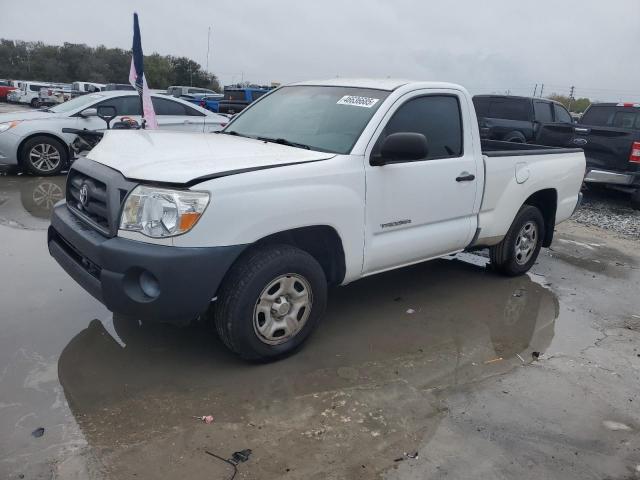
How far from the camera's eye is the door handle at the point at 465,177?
449 centimetres

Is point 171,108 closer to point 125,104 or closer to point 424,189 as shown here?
point 125,104

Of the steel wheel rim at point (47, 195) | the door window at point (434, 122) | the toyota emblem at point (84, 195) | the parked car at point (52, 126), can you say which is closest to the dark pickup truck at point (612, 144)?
the door window at point (434, 122)

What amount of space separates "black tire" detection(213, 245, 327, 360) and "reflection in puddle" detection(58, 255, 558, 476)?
0.68ft

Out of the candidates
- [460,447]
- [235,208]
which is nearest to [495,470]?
[460,447]

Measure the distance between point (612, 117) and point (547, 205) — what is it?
646 cm

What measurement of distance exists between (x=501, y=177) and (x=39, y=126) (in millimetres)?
7805

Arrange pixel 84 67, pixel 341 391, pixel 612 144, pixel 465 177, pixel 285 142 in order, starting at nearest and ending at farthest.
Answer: pixel 341 391
pixel 285 142
pixel 465 177
pixel 612 144
pixel 84 67

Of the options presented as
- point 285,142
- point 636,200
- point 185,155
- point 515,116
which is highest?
point 515,116

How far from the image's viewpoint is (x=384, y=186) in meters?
3.88

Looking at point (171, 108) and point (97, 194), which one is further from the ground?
point (171, 108)

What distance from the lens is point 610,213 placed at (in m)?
9.78

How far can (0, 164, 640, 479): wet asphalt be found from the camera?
2.73m

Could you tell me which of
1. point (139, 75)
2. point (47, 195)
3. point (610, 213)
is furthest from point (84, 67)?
point (610, 213)

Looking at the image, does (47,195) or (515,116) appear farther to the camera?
(515,116)
